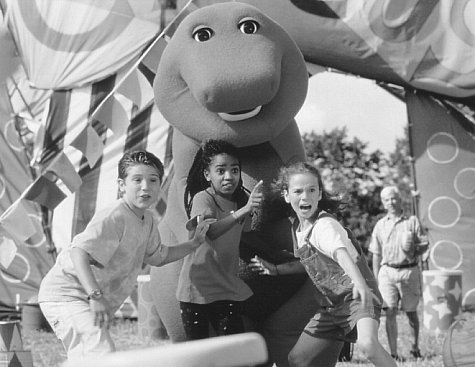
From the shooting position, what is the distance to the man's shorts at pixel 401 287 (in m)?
5.24

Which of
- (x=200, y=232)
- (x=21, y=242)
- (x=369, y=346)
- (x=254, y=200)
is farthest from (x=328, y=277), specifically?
(x=21, y=242)

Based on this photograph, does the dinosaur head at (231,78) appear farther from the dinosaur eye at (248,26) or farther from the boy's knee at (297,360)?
the boy's knee at (297,360)

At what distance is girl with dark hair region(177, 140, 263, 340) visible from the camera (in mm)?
3211

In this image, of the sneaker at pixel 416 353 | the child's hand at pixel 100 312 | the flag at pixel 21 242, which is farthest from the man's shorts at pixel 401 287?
the flag at pixel 21 242

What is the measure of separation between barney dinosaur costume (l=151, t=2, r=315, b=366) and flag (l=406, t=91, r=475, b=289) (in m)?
4.04

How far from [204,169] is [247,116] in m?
0.28

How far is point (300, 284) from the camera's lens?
341 centimetres

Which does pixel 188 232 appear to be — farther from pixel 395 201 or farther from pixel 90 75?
pixel 90 75

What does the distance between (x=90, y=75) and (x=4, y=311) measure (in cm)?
227

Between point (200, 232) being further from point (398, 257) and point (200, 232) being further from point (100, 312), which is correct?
point (398, 257)

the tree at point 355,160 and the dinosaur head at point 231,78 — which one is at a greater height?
the tree at point 355,160

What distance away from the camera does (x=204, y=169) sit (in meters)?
3.39

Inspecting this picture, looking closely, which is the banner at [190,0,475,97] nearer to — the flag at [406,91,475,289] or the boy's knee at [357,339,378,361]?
the flag at [406,91,475,289]

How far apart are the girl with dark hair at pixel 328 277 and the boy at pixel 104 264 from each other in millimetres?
537
